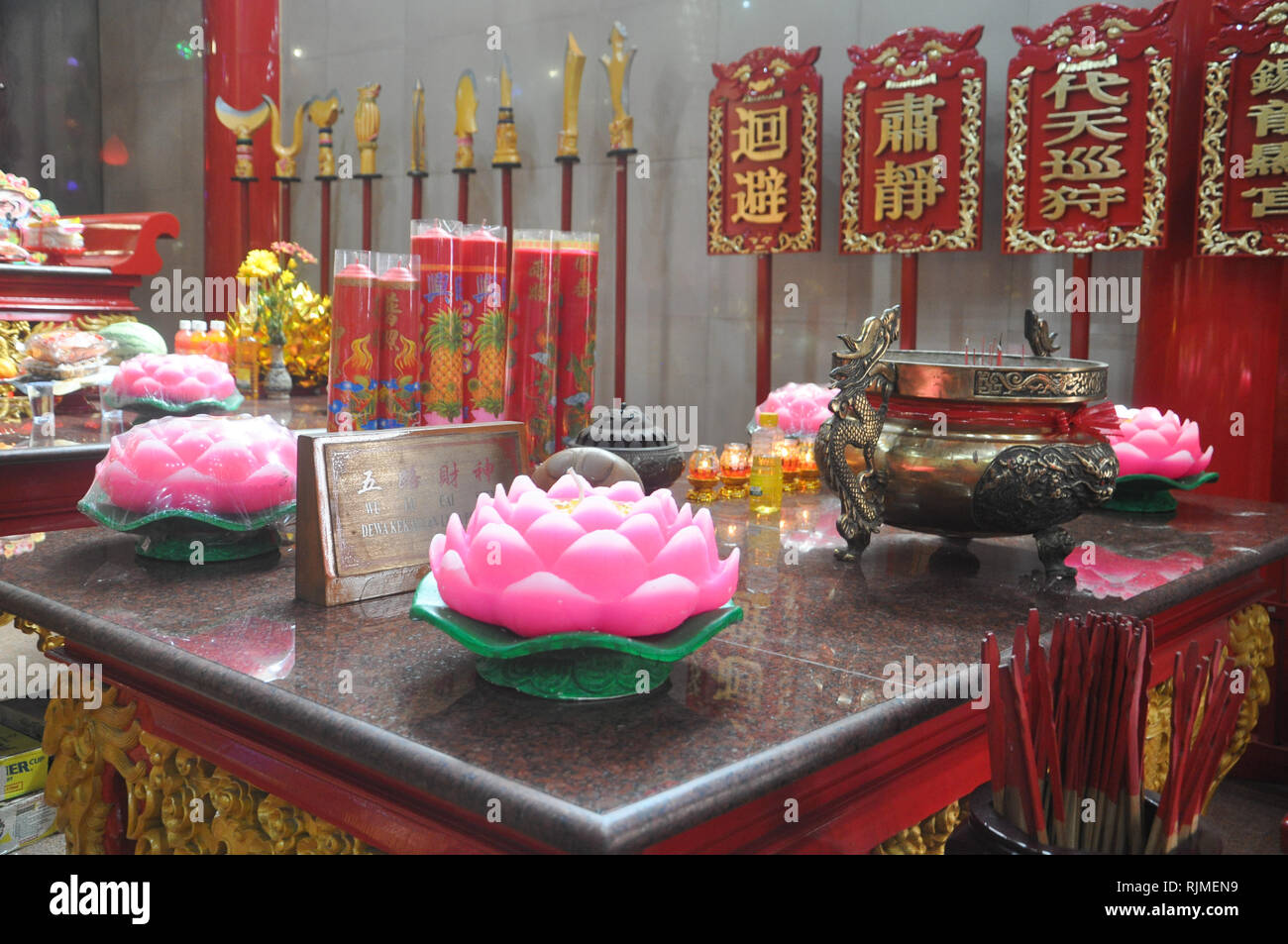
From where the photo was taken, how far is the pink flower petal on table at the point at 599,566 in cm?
83

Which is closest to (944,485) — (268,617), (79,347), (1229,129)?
(268,617)

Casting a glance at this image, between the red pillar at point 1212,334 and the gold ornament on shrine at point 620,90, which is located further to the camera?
the gold ornament on shrine at point 620,90

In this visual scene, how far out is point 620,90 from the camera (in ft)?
13.2

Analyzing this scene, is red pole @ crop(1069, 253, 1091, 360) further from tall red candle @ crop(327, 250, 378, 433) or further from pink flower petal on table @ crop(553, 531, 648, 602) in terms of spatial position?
pink flower petal on table @ crop(553, 531, 648, 602)

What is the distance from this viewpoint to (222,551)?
4.29 feet

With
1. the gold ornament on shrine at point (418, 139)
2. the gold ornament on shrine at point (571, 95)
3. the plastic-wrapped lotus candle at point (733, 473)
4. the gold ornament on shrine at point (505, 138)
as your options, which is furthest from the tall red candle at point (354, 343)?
the gold ornament on shrine at point (418, 139)

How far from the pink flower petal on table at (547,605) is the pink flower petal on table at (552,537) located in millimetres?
14

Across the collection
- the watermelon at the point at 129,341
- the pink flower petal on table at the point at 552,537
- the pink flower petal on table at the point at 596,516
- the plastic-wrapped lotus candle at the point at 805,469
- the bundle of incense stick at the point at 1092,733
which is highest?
the watermelon at the point at 129,341

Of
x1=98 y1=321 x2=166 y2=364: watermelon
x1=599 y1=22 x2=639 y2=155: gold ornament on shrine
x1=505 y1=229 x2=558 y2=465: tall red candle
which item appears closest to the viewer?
x1=505 y1=229 x2=558 y2=465: tall red candle

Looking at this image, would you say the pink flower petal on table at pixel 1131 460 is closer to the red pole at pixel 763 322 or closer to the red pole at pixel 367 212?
the red pole at pixel 763 322

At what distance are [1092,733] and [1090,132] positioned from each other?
226cm

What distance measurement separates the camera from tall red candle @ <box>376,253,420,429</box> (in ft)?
4.45

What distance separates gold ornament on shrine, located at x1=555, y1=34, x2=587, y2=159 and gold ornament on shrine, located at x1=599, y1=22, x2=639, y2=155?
0.42 feet

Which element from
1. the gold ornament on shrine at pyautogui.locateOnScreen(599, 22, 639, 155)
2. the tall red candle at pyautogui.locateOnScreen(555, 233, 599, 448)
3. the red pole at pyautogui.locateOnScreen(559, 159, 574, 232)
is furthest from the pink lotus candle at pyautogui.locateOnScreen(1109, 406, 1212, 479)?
the red pole at pyautogui.locateOnScreen(559, 159, 574, 232)
